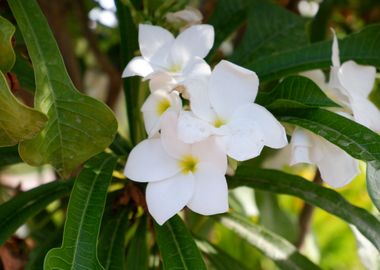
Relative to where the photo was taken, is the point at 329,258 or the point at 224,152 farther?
the point at 329,258

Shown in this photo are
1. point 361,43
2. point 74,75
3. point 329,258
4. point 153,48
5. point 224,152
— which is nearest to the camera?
point 224,152

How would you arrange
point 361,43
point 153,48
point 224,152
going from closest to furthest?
1. point 224,152
2. point 153,48
3. point 361,43

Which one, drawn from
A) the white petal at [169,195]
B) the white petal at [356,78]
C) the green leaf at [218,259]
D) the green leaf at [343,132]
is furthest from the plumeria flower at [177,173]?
the green leaf at [218,259]

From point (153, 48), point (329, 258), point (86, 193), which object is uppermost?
point (153, 48)

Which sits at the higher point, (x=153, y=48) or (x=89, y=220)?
(x=153, y=48)

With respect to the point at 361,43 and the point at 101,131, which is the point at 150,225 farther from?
the point at 361,43

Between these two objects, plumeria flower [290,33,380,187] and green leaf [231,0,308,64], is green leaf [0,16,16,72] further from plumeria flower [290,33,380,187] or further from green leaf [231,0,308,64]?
green leaf [231,0,308,64]

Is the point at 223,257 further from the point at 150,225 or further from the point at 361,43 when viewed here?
the point at 361,43

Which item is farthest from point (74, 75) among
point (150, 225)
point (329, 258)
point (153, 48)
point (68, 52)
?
point (329, 258)
